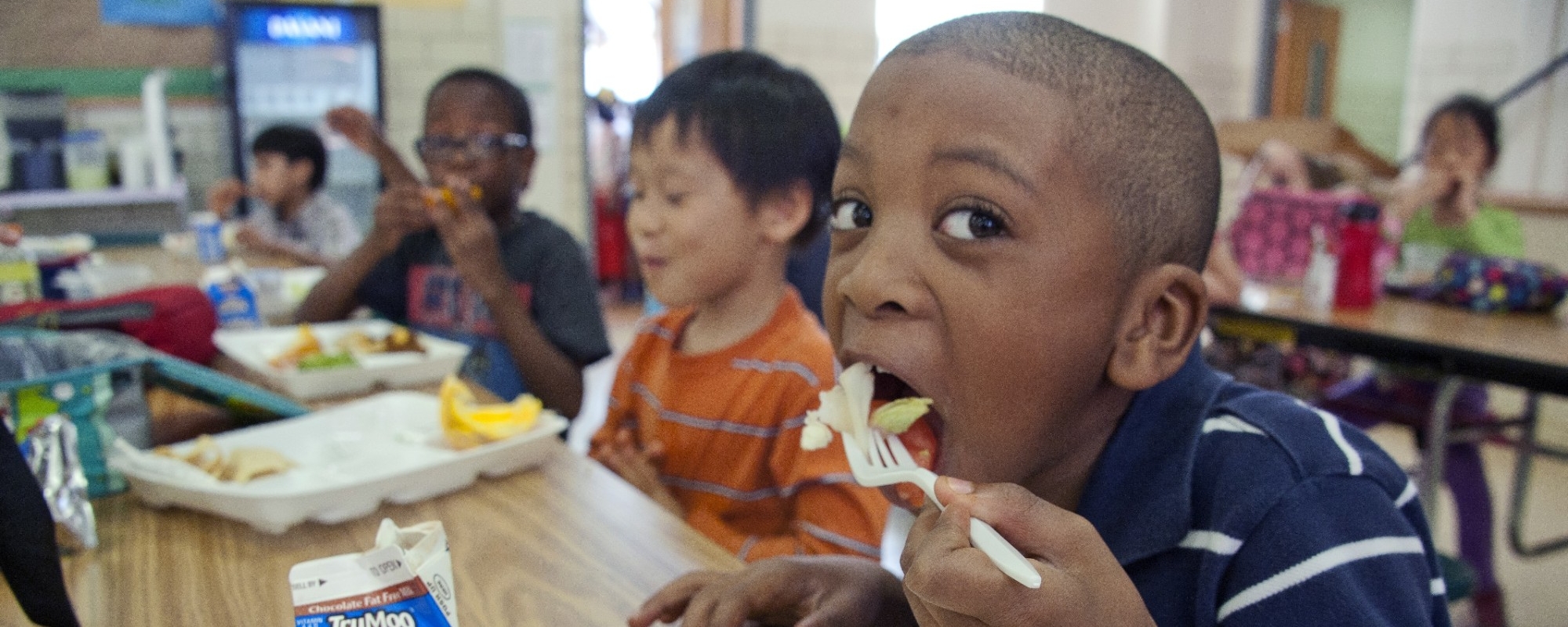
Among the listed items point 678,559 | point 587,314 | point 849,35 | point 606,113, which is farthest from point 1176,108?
point 606,113

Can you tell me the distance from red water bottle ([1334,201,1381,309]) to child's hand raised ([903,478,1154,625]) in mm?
2484

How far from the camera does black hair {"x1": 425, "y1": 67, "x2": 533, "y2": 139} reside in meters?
2.15

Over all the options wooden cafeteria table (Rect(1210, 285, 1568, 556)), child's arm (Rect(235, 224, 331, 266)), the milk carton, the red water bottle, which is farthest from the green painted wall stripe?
the red water bottle

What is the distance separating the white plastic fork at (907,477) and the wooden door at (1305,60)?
7.77 meters

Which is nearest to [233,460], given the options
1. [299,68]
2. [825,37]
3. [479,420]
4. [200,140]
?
[479,420]

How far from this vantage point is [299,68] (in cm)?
464

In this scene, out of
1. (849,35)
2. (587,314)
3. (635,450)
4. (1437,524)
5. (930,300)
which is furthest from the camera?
(849,35)

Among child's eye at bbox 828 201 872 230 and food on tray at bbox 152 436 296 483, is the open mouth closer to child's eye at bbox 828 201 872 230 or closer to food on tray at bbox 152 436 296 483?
child's eye at bbox 828 201 872 230

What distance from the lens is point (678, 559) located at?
0.89 m

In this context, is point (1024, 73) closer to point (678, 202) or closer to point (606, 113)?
point (678, 202)

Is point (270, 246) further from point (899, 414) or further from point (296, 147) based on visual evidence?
point (899, 414)

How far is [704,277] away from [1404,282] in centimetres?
244

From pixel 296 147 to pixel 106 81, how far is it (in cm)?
97

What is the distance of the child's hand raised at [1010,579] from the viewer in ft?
1.69
